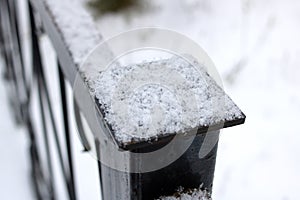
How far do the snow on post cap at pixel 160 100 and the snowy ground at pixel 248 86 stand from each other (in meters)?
1.39

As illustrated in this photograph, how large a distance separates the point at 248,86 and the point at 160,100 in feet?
6.21

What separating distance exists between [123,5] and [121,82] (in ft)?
7.61

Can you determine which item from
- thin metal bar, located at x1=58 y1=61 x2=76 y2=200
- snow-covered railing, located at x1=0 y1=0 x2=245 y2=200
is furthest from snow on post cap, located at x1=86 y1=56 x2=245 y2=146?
thin metal bar, located at x1=58 y1=61 x2=76 y2=200

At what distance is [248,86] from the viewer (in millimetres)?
2305

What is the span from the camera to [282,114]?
2.15 m

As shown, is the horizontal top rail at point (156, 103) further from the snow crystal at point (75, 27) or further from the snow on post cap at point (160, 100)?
the snow crystal at point (75, 27)

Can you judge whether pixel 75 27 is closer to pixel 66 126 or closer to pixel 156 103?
pixel 66 126

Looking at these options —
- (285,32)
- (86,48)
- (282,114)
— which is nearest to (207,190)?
(86,48)

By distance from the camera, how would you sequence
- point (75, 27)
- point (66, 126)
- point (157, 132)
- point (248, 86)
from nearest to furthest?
point (157, 132), point (75, 27), point (66, 126), point (248, 86)

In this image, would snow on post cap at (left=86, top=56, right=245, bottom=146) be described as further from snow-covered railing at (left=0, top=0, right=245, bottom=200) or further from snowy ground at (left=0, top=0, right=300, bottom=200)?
snowy ground at (left=0, top=0, right=300, bottom=200)

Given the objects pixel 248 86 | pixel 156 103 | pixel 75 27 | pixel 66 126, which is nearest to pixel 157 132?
pixel 156 103

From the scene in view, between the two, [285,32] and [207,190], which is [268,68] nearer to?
[285,32]

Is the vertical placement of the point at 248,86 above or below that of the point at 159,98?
above

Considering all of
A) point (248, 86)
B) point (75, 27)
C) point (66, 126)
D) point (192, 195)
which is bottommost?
point (192, 195)
